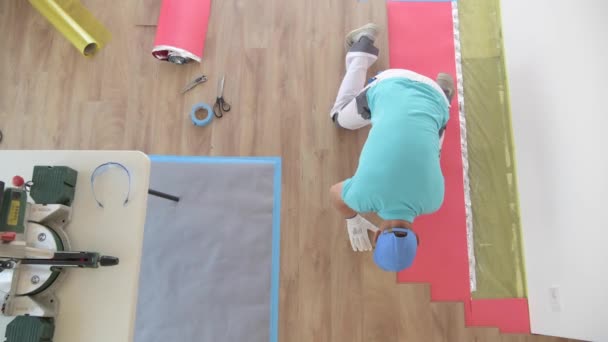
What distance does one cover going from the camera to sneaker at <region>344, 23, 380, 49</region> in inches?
80.4

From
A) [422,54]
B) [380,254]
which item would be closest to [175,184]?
[380,254]

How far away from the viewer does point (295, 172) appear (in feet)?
6.66

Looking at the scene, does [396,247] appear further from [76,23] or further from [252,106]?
[76,23]

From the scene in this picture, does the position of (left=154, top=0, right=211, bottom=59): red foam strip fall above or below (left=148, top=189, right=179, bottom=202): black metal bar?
above

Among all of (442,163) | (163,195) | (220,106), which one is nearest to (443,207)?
(442,163)

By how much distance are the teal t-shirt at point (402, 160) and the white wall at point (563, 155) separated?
58 centimetres

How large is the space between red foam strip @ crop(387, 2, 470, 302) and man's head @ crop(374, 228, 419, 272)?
0.48 meters

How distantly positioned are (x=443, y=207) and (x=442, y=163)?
0.74 ft

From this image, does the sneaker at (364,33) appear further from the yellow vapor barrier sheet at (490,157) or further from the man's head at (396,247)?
the man's head at (396,247)

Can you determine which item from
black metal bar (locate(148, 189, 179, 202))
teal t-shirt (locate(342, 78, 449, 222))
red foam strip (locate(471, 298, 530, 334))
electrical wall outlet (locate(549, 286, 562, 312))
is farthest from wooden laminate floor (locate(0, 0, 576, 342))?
teal t-shirt (locate(342, 78, 449, 222))

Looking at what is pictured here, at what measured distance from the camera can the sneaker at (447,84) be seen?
2.01 metres

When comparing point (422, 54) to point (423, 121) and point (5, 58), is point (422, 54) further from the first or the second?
point (5, 58)

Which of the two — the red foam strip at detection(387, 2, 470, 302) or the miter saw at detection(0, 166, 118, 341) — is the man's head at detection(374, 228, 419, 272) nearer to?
the red foam strip at detection(387, 2, 470, 302)

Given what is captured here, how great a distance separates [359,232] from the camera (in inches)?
74.1
